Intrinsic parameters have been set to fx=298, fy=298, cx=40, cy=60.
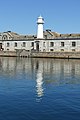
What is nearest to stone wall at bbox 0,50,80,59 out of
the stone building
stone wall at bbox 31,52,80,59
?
stone wall at bbox 31,52,80,59

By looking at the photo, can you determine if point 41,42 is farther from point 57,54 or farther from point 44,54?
point 57,54

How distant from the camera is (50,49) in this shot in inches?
3735

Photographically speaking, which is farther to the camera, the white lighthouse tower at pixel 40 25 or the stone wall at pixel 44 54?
the white lighthouse tower at pixel 40 25

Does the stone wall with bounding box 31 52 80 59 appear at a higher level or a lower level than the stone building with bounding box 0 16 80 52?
lower

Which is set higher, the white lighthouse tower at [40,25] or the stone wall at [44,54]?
the white lighthouse tower at [40,25]

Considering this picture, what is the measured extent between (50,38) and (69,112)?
79169 millimetres

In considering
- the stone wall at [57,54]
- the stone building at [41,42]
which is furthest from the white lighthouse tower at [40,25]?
the stone wall at [57,54]

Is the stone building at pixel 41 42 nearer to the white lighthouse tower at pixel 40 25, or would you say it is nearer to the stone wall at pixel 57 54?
the white lighthouse tower at pixel 40 25

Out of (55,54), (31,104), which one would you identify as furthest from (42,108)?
(55,54)

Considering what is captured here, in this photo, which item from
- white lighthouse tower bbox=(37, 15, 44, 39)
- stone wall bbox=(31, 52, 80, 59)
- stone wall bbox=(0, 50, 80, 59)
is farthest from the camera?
white lighthouse tower bbox=(37, 15, 44, 39)

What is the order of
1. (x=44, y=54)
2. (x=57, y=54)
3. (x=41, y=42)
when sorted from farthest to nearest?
(x=41, y=42) < (x=44, y=54) < (x=57, y=54)

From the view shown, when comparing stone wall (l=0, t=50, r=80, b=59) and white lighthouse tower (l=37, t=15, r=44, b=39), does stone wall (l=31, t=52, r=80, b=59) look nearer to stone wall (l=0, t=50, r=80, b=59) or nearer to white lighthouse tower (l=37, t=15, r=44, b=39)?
stone wall (l=0, t=50, r=80, b=59)

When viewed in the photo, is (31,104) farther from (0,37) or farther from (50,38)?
(0,37)

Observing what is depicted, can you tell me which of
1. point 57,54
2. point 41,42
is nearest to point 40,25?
point 41,42
